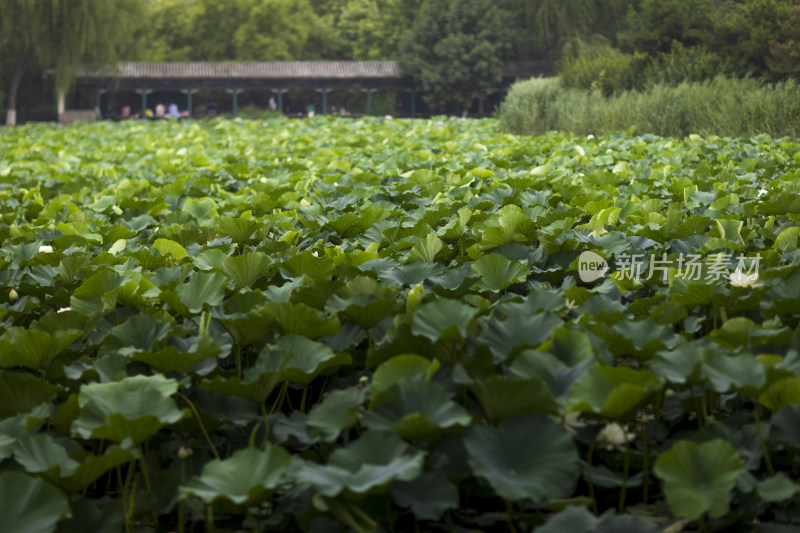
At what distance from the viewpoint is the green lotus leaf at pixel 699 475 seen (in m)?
1.23

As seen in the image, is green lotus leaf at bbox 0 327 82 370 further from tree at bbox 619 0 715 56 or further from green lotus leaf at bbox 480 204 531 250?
tree at bbox 619 0 715 56

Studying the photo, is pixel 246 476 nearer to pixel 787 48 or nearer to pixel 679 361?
pixel 679 361

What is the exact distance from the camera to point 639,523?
1185 mm

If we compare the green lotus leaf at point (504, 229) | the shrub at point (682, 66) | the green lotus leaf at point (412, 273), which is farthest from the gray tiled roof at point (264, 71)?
the green lotus leaf at point (412, 273)

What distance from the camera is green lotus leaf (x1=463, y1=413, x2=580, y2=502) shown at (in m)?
1.25

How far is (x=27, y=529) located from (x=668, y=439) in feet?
3.61

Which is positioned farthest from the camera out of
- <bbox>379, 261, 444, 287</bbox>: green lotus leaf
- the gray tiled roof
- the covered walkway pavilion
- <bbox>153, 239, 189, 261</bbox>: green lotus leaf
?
the covered walkway pavilion

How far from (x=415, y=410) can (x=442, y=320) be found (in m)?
0.29

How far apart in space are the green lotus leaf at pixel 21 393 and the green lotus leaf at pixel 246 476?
0.43 meters

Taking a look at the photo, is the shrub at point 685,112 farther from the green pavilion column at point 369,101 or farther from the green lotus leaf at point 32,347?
the green pavilion column at point 369,101

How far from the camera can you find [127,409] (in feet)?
4.68

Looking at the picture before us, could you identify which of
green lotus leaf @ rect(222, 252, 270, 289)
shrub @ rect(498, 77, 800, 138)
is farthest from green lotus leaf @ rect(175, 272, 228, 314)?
shrub @ rect(498, 77, 800, 138)

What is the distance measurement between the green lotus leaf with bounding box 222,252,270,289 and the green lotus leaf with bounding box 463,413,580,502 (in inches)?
43.0

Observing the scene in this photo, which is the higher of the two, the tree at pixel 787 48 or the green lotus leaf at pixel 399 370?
the tree at pixel 787 48
